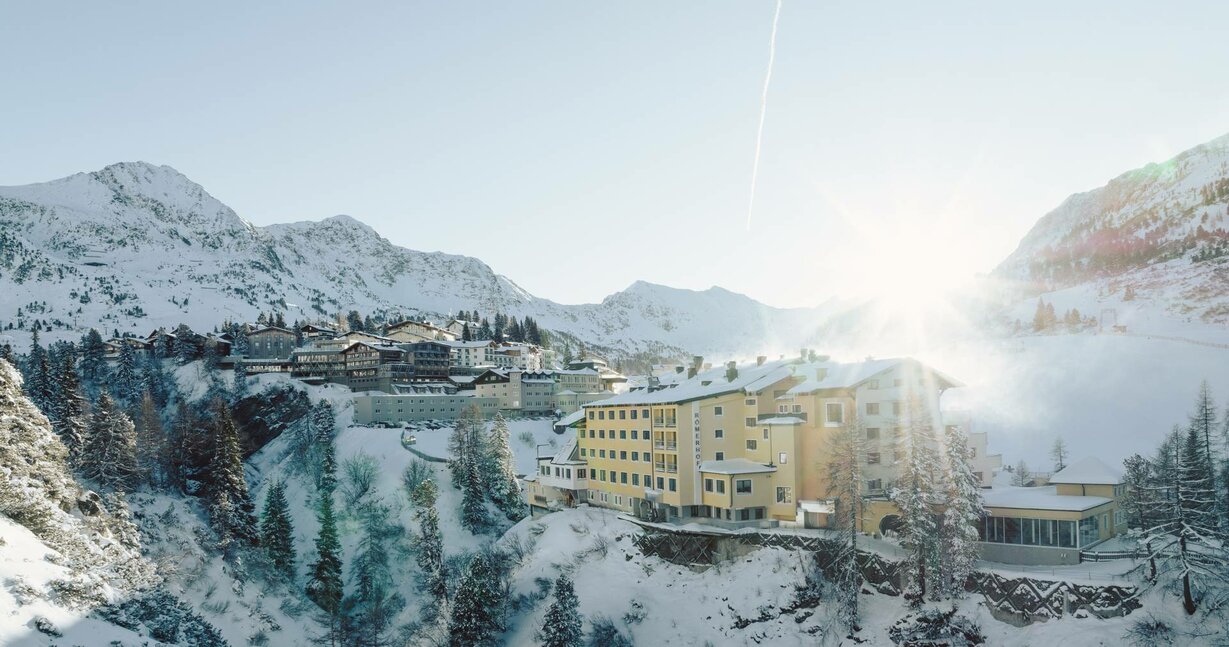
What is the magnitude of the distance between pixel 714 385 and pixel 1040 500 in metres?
24.8

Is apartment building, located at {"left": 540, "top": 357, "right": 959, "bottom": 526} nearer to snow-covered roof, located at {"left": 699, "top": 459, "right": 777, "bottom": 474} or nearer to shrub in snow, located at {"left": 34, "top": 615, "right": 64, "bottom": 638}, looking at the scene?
snow-covered roof, located at {"left": 699, "top": 459, "right": 777, "bottom": 474}

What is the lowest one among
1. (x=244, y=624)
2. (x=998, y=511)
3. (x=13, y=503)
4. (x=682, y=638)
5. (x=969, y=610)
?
(x=244, y=624)

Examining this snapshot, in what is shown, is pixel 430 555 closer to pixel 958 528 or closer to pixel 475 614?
pixel 475 614

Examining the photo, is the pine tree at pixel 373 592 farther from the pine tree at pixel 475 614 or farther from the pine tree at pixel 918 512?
the pine tree at pixel 918 512

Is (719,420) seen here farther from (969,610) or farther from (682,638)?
(969,610)

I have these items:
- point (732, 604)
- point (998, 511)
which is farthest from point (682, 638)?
point (998, 511)

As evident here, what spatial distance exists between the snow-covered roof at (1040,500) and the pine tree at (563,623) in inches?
1071

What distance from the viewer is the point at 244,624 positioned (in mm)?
57406

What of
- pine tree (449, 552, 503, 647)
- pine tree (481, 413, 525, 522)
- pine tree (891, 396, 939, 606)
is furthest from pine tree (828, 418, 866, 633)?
pine tree (481, 413, 525, 522)

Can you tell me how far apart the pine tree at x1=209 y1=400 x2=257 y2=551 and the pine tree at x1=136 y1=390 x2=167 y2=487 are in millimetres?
6646

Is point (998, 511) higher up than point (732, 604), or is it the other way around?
point (998, 511)

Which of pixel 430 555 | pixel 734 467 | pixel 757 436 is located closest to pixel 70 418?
pixel 430 555

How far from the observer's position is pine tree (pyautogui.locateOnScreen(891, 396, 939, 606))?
123 feet

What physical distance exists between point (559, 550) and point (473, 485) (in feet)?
85.9
